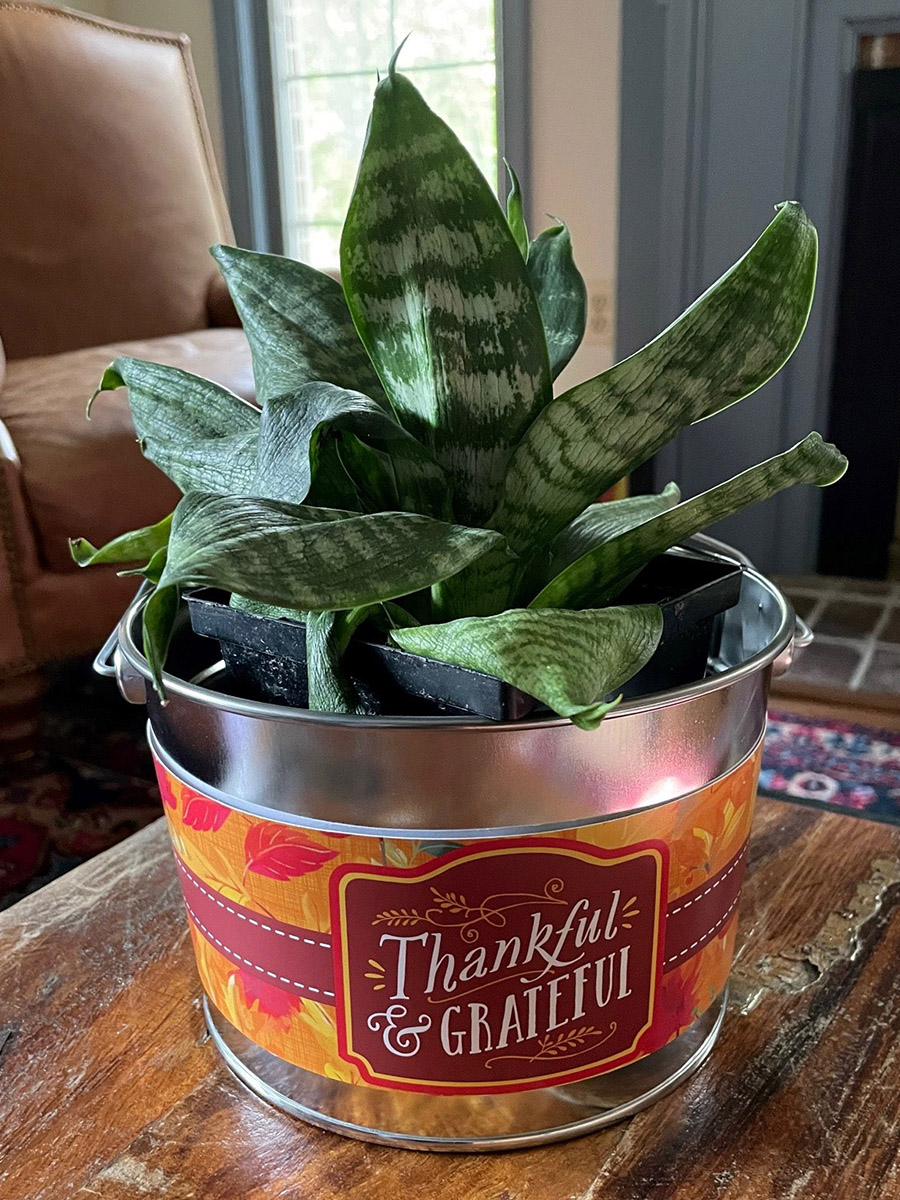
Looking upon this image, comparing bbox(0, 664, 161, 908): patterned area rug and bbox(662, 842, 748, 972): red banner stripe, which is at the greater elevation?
bbox(662, 842, 748, 972): red banner stripe

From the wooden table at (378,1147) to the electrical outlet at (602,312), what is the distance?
1773 millimetres

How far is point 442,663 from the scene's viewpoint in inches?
11.8

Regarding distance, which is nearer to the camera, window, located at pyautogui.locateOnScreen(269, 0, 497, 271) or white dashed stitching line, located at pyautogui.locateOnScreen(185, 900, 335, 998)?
white dashed stitching line, located at pyautogui.locateOnScreen(185, 900, 335, 998)

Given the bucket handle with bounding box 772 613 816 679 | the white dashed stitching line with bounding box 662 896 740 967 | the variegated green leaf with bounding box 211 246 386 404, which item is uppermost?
the variegated green leaf with bounding box 211 246 386 404

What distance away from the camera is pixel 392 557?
0.89 ft

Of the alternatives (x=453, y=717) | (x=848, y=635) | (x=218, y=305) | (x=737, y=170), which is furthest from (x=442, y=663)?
(x=737, y=170)

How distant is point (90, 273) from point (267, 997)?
1.57 meters

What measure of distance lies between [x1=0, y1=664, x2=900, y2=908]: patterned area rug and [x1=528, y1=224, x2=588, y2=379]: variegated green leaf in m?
0.66

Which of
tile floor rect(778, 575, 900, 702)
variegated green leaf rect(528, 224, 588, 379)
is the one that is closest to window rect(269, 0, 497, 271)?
tile floor rect(778, 575, 900, 702)

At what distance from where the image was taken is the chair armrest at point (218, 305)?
5.89 ft

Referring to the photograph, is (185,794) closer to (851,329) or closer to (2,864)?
(2,864)

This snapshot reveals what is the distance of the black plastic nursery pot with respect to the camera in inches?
11.8

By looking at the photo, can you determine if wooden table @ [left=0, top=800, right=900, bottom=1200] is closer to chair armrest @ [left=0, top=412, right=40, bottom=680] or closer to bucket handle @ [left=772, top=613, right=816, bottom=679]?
bucket handle @ [left=772, top=613, right=816, bottom=679]

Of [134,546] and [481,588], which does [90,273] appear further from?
[481,588]
